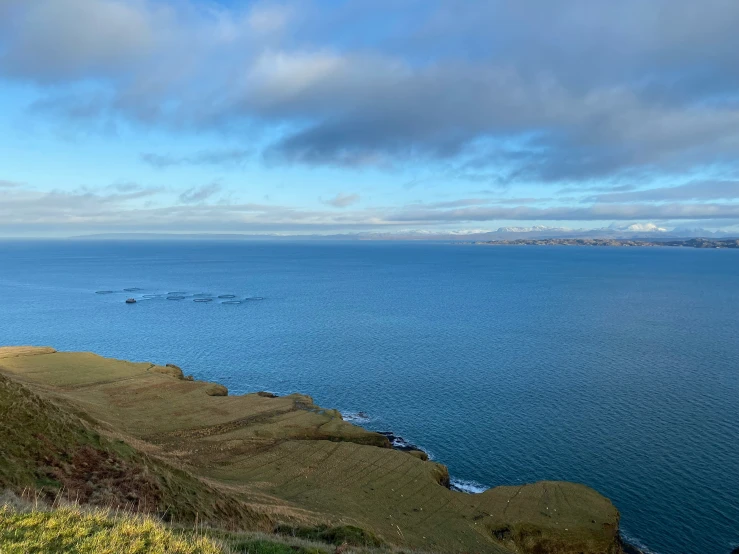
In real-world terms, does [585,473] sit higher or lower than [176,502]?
lower

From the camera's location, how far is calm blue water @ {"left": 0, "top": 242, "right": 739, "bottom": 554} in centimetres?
5194

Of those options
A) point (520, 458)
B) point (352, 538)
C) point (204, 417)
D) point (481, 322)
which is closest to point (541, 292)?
point (481, 322)

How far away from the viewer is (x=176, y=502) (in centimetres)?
2884

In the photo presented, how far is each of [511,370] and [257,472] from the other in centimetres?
5732

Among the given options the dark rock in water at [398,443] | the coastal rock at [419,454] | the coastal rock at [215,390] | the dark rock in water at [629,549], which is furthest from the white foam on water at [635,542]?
the coastal rock at [215,390]

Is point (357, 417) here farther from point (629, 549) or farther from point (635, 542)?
point (629, 549)

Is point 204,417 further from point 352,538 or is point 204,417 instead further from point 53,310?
point 53,310

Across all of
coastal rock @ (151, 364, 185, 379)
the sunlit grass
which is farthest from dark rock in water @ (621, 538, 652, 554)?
coastal rock @ (151, 364, 185, 379)

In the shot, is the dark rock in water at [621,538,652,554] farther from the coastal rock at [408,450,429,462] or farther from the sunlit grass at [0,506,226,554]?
the sunlit grass at [0,506,226,554]

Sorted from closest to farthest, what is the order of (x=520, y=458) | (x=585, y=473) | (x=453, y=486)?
(x=453, y=486) → (x=585, y=473) → (x=520, y=458)

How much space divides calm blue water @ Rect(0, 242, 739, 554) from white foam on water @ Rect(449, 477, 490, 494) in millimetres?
1698

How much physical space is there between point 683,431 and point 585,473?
1844 cm

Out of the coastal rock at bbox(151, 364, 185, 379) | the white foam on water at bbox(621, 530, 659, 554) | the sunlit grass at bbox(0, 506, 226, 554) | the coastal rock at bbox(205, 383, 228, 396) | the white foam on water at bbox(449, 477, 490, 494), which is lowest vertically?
the white foam on water at bbox(621, 530, 659, 554)

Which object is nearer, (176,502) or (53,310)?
(176,502)
